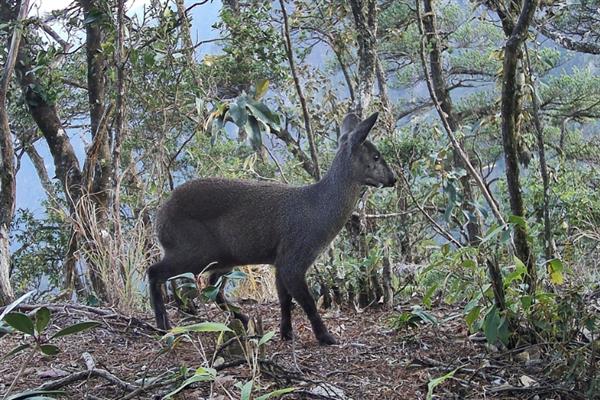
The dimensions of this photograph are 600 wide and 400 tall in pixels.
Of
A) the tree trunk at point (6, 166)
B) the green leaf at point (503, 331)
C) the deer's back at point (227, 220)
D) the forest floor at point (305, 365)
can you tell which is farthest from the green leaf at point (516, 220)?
the tree trunk at point (6, 166)

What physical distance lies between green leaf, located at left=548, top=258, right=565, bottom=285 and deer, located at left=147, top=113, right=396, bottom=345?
1662 mm

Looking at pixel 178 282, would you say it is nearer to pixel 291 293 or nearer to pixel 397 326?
pixel 291 293

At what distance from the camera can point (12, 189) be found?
773 centimetres

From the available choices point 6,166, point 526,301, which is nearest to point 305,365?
point 526,301

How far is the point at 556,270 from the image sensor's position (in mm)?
4211

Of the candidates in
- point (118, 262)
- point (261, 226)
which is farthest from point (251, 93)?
point (118, 262)

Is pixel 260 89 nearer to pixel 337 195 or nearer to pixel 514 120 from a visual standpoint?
pixel 337 195

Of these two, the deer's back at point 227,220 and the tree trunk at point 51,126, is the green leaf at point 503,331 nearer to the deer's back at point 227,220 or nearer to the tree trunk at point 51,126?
the deer's back at point 227,220

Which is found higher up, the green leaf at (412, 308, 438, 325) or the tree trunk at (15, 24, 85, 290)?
the tree trunk at (15, 24, 85, 290)

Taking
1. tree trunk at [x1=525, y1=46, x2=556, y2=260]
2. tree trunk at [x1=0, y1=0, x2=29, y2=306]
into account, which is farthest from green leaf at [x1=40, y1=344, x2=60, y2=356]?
tree trunk at [x1=0, y1=0, x2=29, y2=306]

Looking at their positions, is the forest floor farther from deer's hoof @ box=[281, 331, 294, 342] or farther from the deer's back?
the deer's back

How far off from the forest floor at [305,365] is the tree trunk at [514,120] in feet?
1.76

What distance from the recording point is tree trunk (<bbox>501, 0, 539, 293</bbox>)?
172 inches

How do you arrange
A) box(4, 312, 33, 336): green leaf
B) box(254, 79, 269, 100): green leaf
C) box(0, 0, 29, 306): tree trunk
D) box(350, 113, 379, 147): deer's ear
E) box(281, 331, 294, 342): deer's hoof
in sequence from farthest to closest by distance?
1. box(0, 0, 29, 306): tree trunk
2. box(350, 113, 379, 147): deer's ear
3. box(281, 331, 294, 342): deer's hoof
4. box(254, 79, 269, 100): green leaf
5. box(4, 312, 33, 336): green leaf
